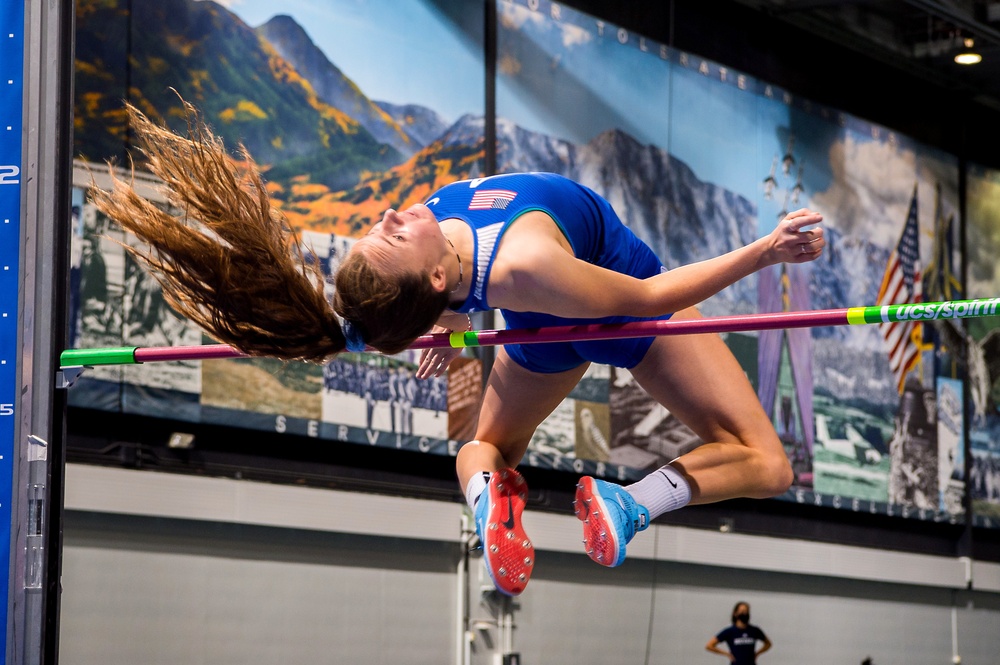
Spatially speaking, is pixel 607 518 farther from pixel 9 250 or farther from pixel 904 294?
pixel 904 294

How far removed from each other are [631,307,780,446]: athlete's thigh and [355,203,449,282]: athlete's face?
559 mm

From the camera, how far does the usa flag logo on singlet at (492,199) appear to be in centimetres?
212

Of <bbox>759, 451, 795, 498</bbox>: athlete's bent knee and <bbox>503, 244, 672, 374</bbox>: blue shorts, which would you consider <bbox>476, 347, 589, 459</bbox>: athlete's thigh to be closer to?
<bbox>503, 244, 672, 374</bbox>: blue shorts

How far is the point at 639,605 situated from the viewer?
681 centimetres

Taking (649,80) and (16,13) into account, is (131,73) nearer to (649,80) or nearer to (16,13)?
(16,13)

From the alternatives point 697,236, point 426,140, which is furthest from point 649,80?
point 426,140

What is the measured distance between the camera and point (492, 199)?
213 centimetres

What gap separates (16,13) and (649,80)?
4843 mm

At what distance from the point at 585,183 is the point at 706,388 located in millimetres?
4193

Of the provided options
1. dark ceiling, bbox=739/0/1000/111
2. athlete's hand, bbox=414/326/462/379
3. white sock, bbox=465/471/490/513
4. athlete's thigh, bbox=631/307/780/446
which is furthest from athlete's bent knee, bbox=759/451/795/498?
dark ceiling, bbox=739/0/1000/111

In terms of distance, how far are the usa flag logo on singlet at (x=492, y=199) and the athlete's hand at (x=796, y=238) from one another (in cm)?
44

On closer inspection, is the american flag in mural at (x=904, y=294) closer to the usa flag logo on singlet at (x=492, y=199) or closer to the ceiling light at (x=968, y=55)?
the ceiling light at (x=968, y=55)

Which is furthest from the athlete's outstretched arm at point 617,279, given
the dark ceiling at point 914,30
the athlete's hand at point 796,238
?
the dark ceiling at point 914,30

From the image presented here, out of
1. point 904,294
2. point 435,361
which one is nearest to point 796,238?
point 435,361
